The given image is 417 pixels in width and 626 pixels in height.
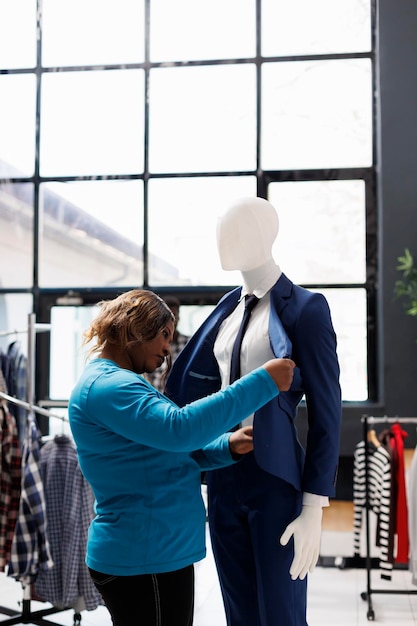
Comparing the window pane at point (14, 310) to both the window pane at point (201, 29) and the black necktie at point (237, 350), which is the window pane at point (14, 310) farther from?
the black necktie at point (237, 350)

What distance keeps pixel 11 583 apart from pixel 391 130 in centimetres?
395

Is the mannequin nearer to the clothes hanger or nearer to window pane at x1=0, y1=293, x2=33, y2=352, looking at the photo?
the clothes hanger

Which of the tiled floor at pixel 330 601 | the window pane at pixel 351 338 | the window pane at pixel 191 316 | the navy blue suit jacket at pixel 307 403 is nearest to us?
the navy blue suit jacket at pixel 307 403

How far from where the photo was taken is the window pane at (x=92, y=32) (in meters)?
5.97

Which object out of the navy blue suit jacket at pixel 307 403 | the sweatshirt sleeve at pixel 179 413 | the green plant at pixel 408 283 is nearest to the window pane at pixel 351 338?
the green plant at pixel 408 283

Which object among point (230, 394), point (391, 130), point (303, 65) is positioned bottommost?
point (230, 394)

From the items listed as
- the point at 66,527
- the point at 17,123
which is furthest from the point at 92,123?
the point at 66,527

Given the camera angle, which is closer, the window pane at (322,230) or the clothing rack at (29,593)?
the clothing rack at (29,593)

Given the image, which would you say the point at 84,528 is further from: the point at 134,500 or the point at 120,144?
the point at 120,144

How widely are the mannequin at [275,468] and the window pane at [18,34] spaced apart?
4915mm

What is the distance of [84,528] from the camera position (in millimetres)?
3340

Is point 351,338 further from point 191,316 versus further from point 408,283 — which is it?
point 191,316

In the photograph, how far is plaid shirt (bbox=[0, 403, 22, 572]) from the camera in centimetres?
349

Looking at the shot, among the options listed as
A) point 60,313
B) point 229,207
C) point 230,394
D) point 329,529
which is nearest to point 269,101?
point 60,313
